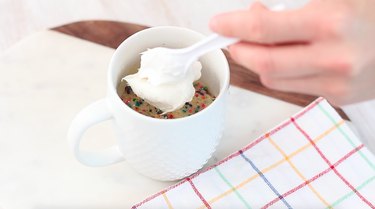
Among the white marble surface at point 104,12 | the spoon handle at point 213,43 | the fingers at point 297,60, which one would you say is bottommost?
the fingers at point 297,60

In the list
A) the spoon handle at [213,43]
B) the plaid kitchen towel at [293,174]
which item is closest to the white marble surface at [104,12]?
the plaid kitchen towel at [293,174]

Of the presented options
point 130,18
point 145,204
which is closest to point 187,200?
point 145,204

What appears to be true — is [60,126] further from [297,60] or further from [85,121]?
[297,60]

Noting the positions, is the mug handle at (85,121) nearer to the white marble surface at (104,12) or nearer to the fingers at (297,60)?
the fingers at (297,60)

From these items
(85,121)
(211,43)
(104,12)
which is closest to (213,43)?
(211,43)

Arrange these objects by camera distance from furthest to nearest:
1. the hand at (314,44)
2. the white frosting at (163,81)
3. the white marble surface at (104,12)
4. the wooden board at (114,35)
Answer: the white marble surface at (104,12) < the wooden board at (114,35) < the white frosting at (163,81) < the hand at (314,44)

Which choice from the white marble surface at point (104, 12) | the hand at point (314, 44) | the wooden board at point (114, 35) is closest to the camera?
the hand at point (314, 44)

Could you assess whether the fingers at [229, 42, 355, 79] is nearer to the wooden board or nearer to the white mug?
the white mug
